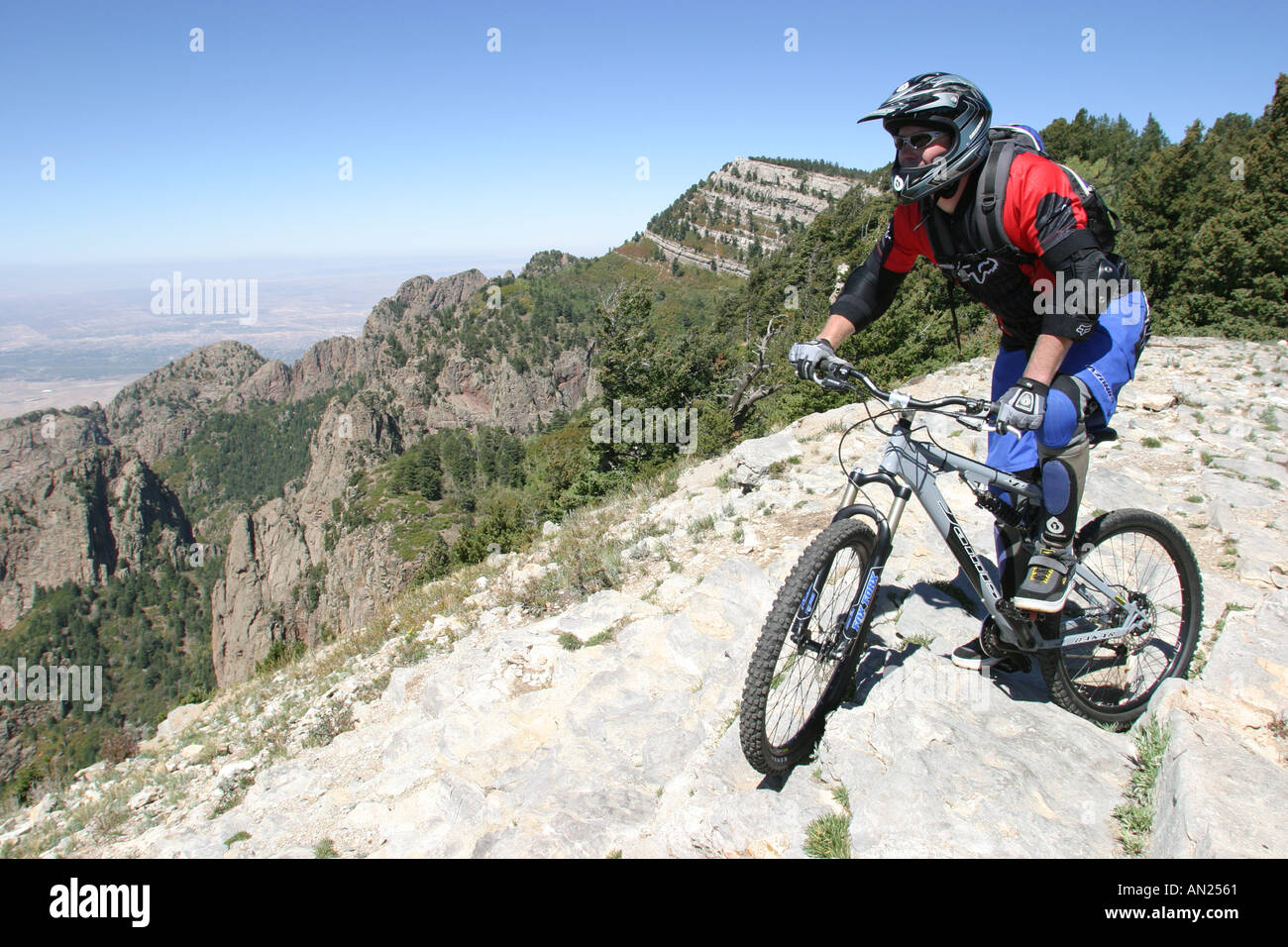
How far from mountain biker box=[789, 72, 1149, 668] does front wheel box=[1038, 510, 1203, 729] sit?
37 centimetres

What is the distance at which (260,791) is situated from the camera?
4.77 m

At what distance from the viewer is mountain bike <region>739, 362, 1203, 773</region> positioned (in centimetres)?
312

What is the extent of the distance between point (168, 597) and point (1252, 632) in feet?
554

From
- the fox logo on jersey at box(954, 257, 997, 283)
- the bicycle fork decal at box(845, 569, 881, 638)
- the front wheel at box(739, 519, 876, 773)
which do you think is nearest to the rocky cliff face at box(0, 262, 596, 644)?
the front wheel at box(739, 519, 876, 773)

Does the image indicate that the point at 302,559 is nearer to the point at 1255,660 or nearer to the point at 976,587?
the point at 976,587

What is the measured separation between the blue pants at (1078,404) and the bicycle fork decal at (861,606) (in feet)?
3.13

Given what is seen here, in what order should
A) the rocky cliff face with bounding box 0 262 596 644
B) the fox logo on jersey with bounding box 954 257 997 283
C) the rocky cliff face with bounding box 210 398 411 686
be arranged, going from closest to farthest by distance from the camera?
the fox logo on jersey with bounding box 954 257 997 283 → the rocky cliff face with bounding box 210 398 411 686 → the rocky cliff face with bounding box 0 262 596 644

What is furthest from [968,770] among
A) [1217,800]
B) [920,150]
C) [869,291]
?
[920,150]

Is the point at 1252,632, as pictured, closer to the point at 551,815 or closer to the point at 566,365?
the point at 551,815

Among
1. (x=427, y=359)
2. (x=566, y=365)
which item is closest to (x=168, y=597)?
(x=427, y=359)

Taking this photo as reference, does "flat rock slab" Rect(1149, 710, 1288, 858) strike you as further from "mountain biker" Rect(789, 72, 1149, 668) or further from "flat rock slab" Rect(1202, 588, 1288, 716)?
"mountain biker" Rect(789, 72, 1149, 668)

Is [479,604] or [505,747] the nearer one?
[505,747]

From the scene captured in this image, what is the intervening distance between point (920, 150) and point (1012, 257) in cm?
70
